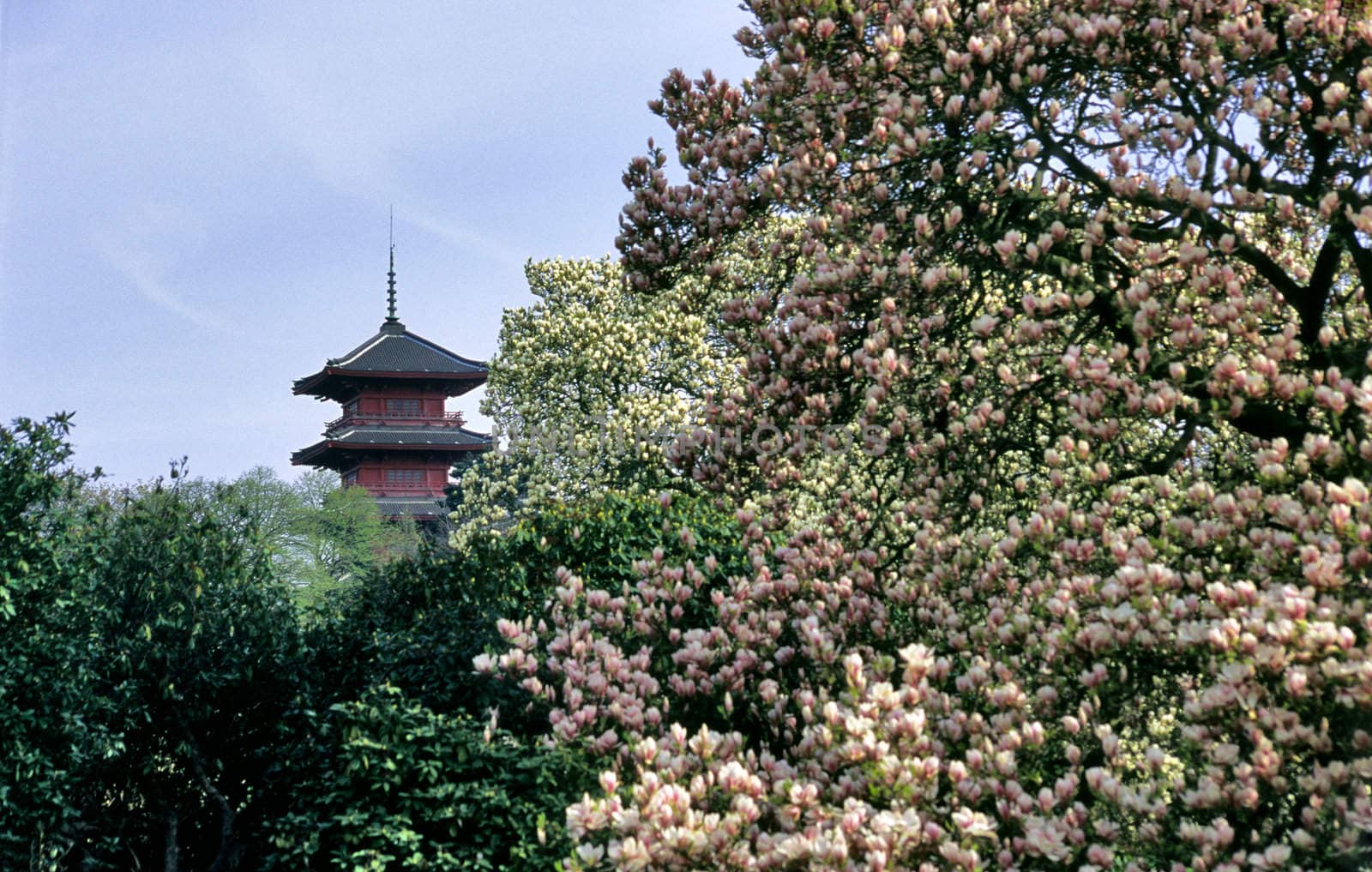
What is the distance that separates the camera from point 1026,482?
6273 millimetres

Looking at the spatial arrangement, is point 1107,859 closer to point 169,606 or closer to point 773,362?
point 773,362

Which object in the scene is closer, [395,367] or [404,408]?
[395,367]

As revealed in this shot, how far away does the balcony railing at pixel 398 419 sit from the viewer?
5278cm

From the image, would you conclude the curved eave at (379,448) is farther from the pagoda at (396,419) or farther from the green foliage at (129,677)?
the green foliage at (129,677)

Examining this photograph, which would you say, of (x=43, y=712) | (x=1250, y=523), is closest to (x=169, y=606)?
(x=43, y=712)

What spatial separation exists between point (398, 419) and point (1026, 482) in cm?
4906

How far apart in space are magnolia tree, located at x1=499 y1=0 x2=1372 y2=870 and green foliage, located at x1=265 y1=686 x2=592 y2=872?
A: 0.87 m

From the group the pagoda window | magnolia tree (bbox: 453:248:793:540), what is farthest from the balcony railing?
magnolia tree (bbox: 453:248:793:540)

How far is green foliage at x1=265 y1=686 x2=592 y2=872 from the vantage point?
6715 mm

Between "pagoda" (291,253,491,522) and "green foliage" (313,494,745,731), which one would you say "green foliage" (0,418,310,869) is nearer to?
"green foliage" (313,494,745,731)

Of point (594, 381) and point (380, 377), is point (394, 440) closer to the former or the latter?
point (380, 377)

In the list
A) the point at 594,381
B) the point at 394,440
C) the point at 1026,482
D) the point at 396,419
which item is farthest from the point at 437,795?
the point at 396,419

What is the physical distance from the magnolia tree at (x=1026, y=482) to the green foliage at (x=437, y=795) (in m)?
0.87

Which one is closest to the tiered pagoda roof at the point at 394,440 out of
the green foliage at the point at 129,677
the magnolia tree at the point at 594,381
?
the magnolia tree at the point at 594,381
